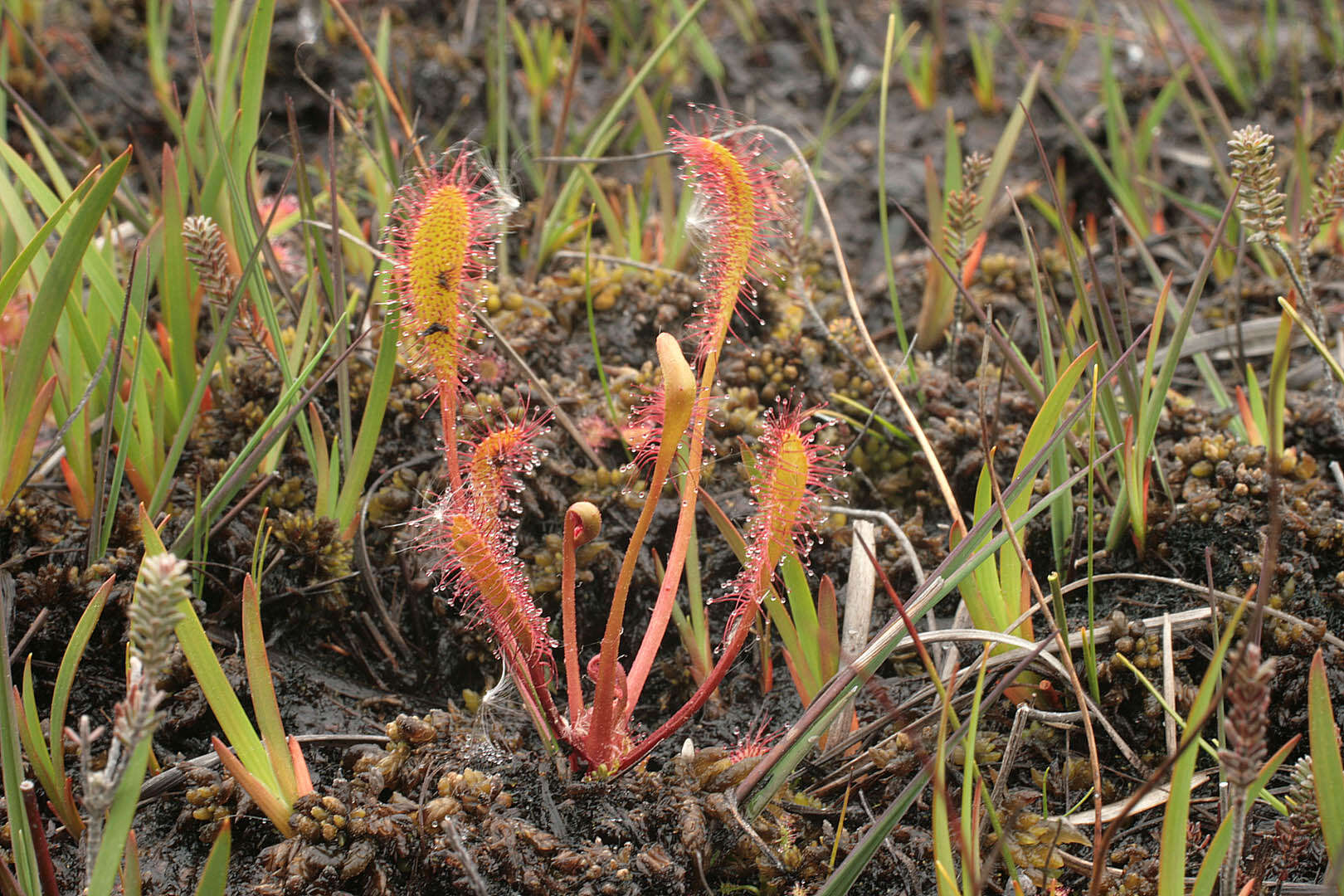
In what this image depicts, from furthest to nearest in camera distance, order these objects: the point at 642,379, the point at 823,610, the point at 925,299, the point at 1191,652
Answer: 1. the point at 925,299
2. the point at 642,379
3. the point at 1191,652
4. the point at 823,610

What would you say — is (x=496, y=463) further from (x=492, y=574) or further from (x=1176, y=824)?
(x=1176, y=824)

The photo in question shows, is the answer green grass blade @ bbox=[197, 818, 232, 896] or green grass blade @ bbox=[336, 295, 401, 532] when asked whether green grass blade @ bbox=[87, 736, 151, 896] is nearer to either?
green grass blade @ bbox=[197, 818, 232, 896]

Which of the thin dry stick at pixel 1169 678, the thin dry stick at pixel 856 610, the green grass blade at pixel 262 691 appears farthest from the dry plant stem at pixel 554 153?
the thin dry stick at pixel 1169 678

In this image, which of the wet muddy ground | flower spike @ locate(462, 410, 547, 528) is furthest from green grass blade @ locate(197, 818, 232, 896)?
flower spike @ locate(462, 410, 547, 528)

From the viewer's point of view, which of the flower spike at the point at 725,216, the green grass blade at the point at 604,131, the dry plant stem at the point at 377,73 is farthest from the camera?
the green grass blade at the point at 604,131

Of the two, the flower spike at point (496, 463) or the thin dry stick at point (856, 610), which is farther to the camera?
the thin dry stick at point (856, 610)

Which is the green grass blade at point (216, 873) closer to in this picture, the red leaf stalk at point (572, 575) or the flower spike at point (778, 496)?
the red leaf stalk at point (572, 575)

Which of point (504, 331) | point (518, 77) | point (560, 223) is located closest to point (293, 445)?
point (504, 331)

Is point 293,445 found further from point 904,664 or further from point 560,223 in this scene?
point 904,664
